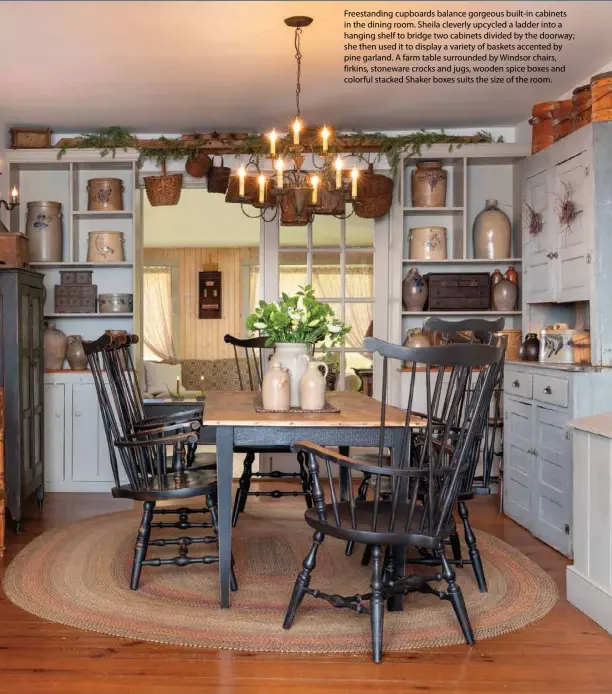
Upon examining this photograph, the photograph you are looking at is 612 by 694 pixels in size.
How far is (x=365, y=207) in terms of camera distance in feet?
17.8

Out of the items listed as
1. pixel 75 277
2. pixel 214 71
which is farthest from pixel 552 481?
pixel 75 277

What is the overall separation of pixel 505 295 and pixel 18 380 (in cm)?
319

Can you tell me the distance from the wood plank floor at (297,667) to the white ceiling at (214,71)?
2.64 m

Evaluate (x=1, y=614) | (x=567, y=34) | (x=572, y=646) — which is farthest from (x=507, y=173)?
(x=1, y=614)

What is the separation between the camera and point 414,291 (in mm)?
5480

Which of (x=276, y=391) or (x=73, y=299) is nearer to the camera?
(x=276, y=391)

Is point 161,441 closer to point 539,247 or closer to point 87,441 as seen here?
point 87,441

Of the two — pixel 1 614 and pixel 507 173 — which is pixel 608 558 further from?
pixel 507 173

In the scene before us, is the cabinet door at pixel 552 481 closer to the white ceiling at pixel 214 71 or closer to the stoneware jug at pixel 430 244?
the stoneware jug at pixel 430 244

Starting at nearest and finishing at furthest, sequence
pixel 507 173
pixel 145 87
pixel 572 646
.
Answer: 1. pixel 572 646
2. pixel 145 87
3. pixel 507 173

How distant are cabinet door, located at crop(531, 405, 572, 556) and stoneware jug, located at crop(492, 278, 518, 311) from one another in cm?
142

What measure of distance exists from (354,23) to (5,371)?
254 cm

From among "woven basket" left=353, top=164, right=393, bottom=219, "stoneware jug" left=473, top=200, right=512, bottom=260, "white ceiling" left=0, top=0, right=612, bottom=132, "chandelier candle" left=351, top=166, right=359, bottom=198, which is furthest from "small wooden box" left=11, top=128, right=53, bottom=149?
"stoneware jug" left=473, top=200, right=512, bottom=260

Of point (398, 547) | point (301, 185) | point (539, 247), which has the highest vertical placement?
point (301, 185)
